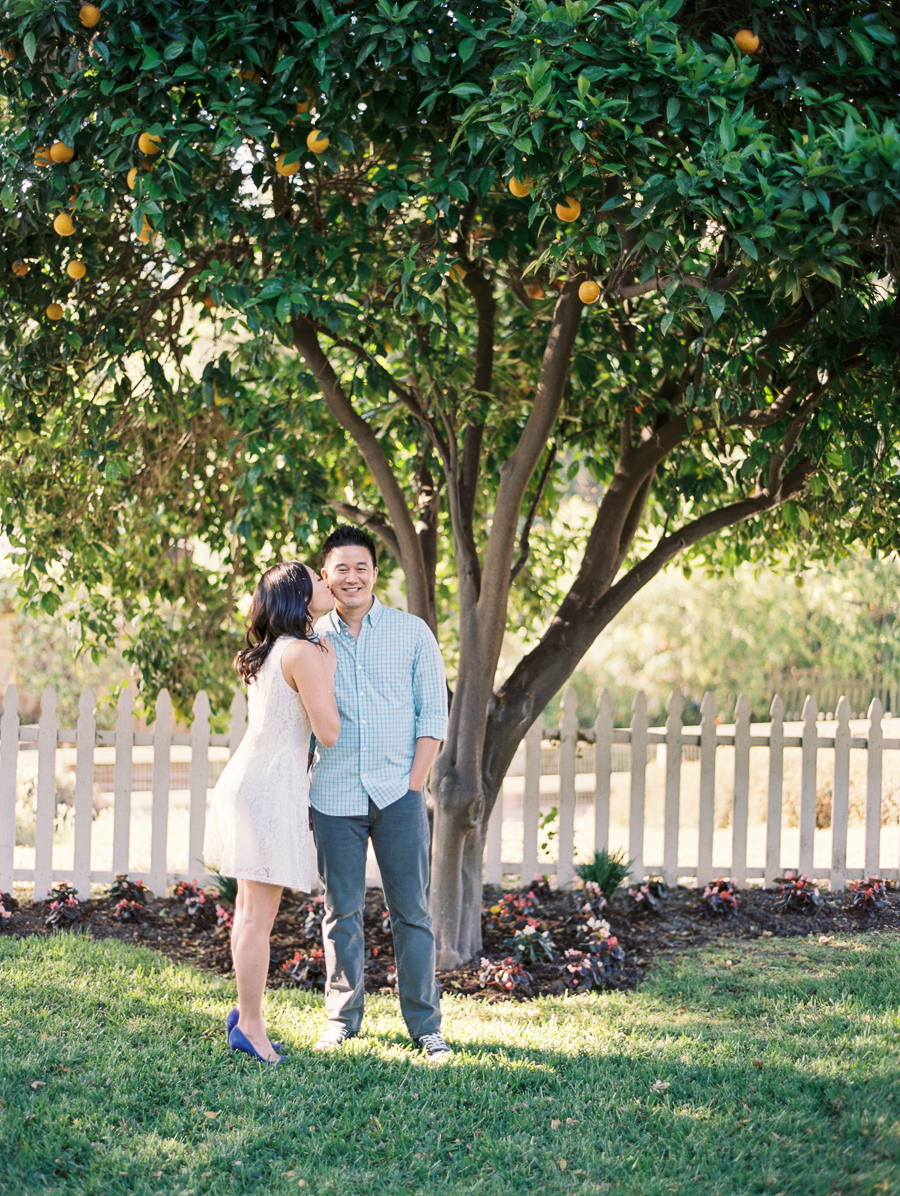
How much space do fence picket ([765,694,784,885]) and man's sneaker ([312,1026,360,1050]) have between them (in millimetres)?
3613

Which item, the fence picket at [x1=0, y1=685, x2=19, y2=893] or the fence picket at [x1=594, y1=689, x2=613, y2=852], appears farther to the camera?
the fence picket at [x1=594, y1=689, x2=613, y2=852]

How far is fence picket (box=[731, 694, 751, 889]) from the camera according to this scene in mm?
6555

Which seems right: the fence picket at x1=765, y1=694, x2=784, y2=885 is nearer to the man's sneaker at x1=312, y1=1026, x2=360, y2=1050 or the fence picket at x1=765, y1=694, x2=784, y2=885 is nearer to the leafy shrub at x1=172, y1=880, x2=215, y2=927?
the leafy shrub at x1=172, y1=880, x2=215, y2=927

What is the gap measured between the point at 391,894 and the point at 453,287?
276 centimetres

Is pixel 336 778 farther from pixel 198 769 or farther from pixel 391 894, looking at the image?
pixel 198 769

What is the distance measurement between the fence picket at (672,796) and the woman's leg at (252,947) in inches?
137

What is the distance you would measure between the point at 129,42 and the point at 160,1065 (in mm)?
3692

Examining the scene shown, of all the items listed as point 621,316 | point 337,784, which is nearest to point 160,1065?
point 337,784

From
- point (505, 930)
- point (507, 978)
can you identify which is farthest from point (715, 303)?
point (505, 930)

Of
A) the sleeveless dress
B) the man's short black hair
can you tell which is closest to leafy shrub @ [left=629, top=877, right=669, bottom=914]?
the sleeveless dress

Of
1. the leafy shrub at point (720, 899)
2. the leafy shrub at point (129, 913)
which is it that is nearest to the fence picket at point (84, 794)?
the leafy shrub at point (129, 913)

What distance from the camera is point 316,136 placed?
379 centimetres

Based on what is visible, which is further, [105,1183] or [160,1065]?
[160,1065]

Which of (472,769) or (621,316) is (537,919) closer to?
(472,769)
